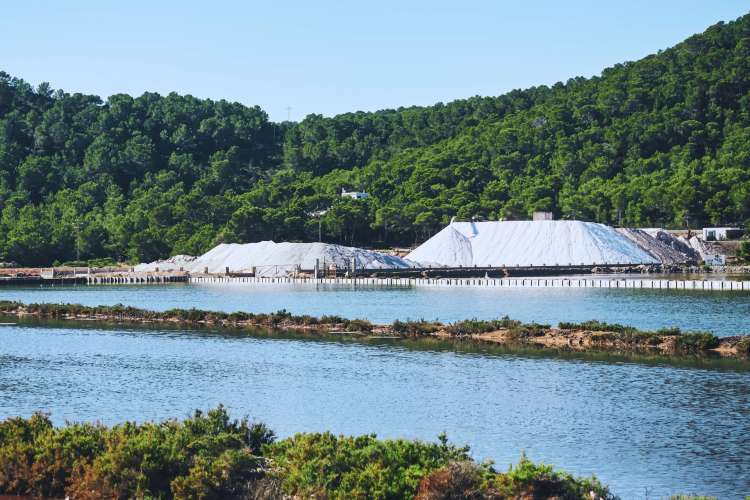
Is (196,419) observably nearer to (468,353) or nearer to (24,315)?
(468,353)

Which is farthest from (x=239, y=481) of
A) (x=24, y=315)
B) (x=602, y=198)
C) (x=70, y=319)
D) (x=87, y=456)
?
(x=602, y=198)

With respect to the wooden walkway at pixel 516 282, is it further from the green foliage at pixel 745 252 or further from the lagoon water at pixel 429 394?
the lagoon water at pixel 429 394

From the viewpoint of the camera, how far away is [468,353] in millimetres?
52656

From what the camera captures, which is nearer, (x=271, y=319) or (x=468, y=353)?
(x=468, y=353)

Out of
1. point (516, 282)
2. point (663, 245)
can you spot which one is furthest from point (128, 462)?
point (663, 245)

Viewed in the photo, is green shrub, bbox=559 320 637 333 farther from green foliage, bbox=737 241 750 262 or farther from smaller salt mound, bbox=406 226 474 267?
smaller salt mound, bbox=406 226 474 267

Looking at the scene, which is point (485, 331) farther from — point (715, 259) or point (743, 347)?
point (715, 259)

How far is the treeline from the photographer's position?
70.3 ft

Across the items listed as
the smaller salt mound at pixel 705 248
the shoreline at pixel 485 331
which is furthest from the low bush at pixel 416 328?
the smaller salt mound at pixel 705 248

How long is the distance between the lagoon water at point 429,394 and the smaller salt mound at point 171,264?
85.6m

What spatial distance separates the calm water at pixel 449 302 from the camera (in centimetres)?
7731

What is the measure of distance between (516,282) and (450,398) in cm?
8800

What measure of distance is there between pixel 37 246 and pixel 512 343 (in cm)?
11879

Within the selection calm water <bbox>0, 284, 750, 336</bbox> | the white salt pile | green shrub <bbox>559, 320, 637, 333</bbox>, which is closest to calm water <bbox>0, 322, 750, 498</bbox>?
green shrub <bbox>559, 320, 637, 333</bbox>
